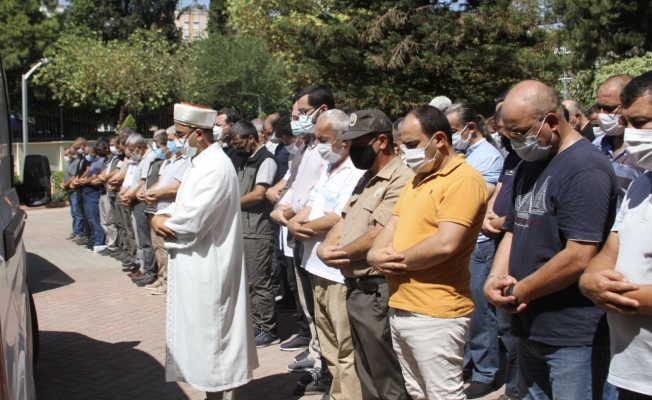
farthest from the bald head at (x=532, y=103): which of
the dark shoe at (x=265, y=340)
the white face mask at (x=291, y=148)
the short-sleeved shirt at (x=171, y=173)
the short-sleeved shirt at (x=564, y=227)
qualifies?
the short-sleeved shirt at (x=171, y=173)

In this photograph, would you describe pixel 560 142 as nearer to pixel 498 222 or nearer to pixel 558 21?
pixel 498 222

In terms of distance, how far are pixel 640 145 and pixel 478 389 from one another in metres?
3.08

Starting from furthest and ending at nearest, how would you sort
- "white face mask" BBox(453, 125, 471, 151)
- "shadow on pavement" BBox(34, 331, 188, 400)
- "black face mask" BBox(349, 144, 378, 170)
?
"shadow on pavement" BBox(34, 331, 188, 400) < "white face mask" BBox(453, 125, 471, 151) < "black face mask" BBox(349, 144, 378, 170)

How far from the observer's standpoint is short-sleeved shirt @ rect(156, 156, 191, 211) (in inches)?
327

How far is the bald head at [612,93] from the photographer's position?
184 inches

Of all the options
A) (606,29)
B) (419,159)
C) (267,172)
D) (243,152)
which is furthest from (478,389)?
(606,29)

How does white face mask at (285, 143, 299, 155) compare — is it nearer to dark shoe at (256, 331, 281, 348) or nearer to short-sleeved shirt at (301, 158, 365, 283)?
dark shoe at (256, 331, 281, 348)

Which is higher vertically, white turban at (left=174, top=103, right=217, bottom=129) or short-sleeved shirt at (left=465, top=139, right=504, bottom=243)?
white turban at (left=174, top=103, right=217, bottom=129)

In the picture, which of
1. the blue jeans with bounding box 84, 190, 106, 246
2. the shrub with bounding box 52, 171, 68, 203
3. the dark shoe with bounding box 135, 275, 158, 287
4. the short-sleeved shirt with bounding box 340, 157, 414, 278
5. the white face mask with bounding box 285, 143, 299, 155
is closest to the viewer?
the short-sleeved shirt with bounding box 340, 157, 414, 278

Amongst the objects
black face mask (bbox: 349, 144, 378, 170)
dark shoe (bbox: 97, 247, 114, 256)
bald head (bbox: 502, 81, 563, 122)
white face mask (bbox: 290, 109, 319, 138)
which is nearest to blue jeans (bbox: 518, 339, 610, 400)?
bald head (bbox: 502, 81, 563, 122)

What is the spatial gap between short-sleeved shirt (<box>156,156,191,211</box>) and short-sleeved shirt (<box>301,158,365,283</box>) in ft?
11.5

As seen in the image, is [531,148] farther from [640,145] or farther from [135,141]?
[135,141]

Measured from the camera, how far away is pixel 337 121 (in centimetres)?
515

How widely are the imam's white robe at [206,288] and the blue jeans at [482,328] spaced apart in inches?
68.8
